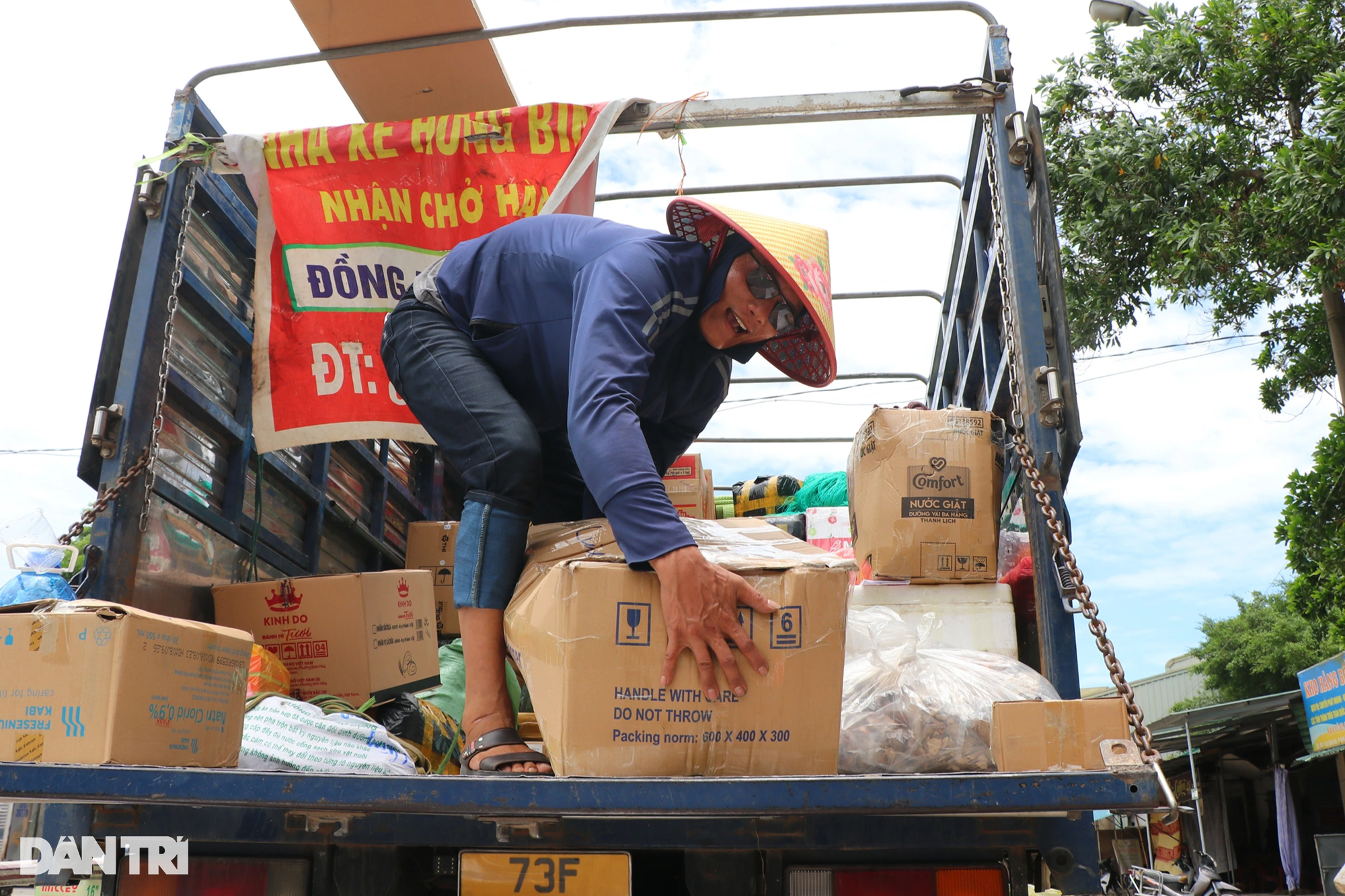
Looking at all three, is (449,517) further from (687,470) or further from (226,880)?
(226,880)

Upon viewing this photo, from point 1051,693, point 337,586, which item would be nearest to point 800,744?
point 1051,693

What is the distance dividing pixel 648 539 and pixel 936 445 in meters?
1.53

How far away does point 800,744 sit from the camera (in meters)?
1.74

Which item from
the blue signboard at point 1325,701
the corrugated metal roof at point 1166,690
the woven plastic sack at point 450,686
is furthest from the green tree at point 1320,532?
the corrugated metal roof at point 1166,690

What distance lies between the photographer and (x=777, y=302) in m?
2.39

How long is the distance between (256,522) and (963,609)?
7.47 feet

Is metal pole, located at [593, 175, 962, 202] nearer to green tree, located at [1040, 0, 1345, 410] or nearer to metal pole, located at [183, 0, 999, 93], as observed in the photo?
metal pole, located at [183, 0, 999, 93]

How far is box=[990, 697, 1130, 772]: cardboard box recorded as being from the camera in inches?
71.6

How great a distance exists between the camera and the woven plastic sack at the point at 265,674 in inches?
98.5

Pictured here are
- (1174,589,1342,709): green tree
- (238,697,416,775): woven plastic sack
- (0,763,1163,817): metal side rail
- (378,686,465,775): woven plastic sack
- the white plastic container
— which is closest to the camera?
(0,763,1163,817): metal side rail

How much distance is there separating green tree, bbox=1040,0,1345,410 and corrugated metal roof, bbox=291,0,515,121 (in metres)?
8.47

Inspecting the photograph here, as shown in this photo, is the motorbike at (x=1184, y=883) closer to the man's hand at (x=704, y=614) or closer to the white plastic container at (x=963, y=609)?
the white plastic container at (x=963, y=609)

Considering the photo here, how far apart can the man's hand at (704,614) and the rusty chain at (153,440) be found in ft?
5.58

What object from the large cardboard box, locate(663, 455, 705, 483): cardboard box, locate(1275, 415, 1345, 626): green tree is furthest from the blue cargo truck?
locate(1275, 415, 1345, 626): green tree
